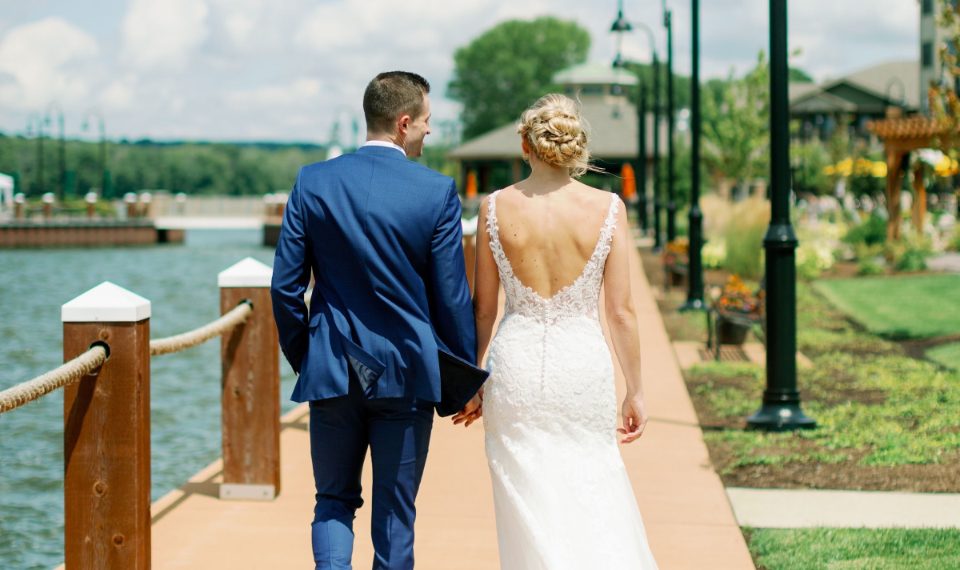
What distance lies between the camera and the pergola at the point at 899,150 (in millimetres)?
26906

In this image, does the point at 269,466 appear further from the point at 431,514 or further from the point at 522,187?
the point at 522,187

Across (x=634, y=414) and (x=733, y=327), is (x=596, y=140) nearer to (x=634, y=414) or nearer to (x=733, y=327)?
(x=733, y=327)

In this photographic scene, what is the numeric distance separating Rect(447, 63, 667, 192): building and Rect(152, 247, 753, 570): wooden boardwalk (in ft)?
188

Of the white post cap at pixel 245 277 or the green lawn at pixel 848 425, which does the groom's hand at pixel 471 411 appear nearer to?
the white post cap at pixel 245 277

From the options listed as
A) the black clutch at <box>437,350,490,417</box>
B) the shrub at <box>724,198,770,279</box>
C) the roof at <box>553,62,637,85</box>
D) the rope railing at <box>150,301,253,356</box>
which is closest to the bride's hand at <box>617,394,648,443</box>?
the black clutch at <box>437,350,490,417</box>

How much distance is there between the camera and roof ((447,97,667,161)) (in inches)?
2741

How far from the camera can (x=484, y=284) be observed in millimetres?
4785

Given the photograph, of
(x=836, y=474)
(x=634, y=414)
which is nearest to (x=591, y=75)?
(x=836, y=474)

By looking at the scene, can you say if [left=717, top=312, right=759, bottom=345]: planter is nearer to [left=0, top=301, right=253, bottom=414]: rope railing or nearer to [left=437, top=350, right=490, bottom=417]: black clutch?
[left=437, top=350, right=490, bottom=417]: black clutch

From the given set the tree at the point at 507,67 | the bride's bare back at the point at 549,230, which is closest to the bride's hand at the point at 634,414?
the bride's bare back at the point at 549,230

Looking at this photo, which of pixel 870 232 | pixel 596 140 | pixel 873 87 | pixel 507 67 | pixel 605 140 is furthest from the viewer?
pixel 507 67

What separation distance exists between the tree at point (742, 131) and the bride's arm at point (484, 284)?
42321mm

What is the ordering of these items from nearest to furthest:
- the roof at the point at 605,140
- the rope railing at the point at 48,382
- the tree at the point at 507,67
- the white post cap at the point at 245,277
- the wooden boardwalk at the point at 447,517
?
1. the rope railing at the point at 48,382
2. the wooden boardwalk at the point at 447,517
3. the white post cap at the point at 245,277
4. the roof at the point at 605,140
5. the tree at the point at 507,67

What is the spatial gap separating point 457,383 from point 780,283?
5221mm
